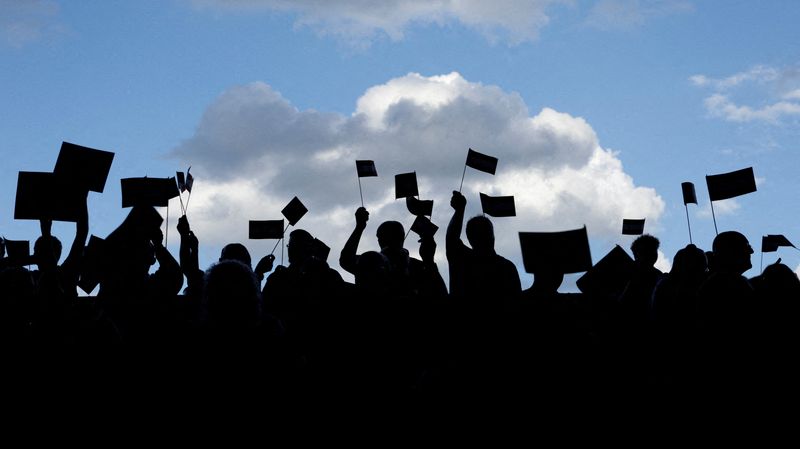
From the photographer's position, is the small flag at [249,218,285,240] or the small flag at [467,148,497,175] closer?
the small flag at [467,148,497,175]

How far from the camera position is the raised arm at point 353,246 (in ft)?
22.6

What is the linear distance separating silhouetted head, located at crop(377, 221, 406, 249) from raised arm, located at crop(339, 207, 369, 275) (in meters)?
0.31

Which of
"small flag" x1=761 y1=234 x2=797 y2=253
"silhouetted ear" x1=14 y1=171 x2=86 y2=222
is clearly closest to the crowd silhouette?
"silhouetted ear" x1=14 y1=171 x2=86 y2=222

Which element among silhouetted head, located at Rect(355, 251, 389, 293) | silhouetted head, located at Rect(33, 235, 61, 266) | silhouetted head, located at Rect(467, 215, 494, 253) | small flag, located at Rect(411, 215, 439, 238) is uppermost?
small flag, located at Rect(411, 215, 439, 238)

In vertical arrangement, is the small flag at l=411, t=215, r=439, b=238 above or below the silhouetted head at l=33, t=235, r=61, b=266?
above

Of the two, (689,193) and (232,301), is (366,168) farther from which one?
(232,301)

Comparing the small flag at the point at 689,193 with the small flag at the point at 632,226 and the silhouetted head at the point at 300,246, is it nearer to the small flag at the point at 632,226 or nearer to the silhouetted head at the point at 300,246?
the small flag at the point at 632,226

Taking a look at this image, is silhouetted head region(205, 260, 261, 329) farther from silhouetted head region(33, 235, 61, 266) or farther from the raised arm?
the raised arm

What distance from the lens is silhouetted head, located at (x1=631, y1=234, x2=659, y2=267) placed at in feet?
21.0

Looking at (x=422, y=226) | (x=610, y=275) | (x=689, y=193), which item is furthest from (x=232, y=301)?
(x=689, y=193)

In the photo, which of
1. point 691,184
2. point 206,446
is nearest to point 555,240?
point 206,446

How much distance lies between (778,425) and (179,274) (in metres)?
3.95

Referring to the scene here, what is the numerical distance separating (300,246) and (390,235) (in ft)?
2.50

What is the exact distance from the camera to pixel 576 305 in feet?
20.5
